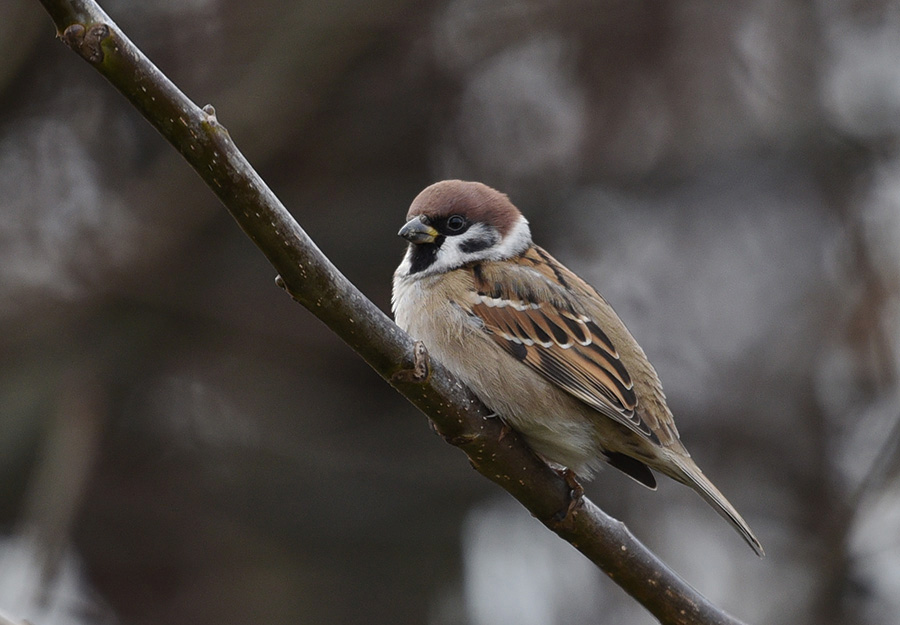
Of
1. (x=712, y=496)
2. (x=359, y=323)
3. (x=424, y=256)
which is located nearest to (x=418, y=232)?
(x=424, y=256)

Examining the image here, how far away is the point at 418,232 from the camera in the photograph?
4305 mm

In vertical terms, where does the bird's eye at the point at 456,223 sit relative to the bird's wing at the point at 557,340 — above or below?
above

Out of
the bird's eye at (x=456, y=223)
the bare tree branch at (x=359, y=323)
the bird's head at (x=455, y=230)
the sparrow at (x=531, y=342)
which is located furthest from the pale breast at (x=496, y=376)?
the bare tree branch at (x=359, y=323)

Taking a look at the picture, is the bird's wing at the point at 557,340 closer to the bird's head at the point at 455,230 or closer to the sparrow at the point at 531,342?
the sparrow at the point at 531,342

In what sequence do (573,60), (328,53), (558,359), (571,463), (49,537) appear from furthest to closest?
1. (573,60)
2. (328,53)
3. (49,537)
4. (558,359)
5. (571,463)

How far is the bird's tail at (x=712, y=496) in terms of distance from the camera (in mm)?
3506

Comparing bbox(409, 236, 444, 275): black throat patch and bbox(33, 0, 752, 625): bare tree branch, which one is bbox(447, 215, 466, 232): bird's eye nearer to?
bbox(409, 236, 444, 275): black throat patch

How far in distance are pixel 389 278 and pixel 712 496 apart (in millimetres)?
4244

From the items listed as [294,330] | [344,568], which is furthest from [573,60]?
[344,568]

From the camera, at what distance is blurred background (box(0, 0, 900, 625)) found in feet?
22.0

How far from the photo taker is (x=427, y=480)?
7500 mm

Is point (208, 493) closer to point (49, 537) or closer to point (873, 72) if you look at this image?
point (49, 537)

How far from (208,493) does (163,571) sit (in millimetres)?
676

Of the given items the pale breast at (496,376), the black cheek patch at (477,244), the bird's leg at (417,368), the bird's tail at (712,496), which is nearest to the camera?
the bird's leg at (417,368)
